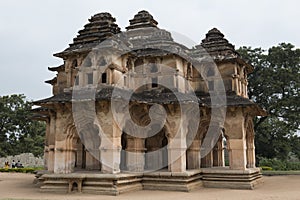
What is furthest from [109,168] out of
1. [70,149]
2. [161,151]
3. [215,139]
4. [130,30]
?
[130,30]

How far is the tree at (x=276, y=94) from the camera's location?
28.0 metres

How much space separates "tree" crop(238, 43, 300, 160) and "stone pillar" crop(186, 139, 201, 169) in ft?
42.7

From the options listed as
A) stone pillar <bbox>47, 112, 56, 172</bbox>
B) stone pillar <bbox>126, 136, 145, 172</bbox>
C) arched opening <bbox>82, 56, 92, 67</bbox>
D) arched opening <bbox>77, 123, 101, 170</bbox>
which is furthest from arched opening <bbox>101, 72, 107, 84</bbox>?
stone pillar <bbox>47, 112, 56, 172</bbox>

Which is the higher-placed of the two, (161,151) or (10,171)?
(161,151)

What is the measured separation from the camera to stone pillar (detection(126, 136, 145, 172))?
1639cm

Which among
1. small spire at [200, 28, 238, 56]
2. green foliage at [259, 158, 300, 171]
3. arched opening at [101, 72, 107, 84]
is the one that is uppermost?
small spire at [200, 28, 238, 56]

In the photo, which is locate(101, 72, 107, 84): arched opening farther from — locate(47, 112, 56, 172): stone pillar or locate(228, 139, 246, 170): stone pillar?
locate(228, 139, 246, 170): stone pillar

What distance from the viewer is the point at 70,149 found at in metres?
15.3

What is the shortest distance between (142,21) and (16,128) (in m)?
29.0

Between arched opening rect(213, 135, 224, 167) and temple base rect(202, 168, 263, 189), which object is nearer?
temple base rect(202, 168, 263, 189)

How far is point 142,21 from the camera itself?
68.9 feet

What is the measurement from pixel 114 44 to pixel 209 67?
6.16m

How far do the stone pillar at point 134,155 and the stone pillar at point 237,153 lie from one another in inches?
175

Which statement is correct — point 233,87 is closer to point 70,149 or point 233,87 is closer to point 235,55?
point 235,55
